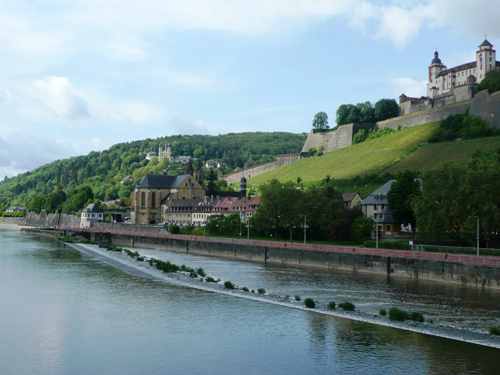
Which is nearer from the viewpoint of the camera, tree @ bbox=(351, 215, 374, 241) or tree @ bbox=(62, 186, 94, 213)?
tree @ bbox=(351, 215, 374, 241)

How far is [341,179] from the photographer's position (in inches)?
4616

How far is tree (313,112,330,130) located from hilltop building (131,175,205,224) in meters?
41.0

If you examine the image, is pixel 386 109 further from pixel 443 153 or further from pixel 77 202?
pixel 77 202

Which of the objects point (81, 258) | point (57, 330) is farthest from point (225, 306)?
point (81, 258)

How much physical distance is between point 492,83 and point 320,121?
59678mm

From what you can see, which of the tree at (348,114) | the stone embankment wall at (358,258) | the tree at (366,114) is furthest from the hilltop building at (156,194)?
the stone embankment wall at (358,258)

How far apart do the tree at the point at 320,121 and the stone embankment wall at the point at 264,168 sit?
13.3 metres

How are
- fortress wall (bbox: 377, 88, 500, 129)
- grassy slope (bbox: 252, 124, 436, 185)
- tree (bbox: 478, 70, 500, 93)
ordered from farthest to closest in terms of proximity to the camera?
grassy slope (bbox: 252, 124, 436, 185) → tree (bbox: 478, 70, 500, 93) → fortress wall (bbox: 377, 88, 500, 129)

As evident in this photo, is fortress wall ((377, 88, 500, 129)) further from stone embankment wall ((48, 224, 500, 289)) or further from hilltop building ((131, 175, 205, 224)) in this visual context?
stone embankment wall ((48, 224, 500, 289))

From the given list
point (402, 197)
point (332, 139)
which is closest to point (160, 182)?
point (332, 139)

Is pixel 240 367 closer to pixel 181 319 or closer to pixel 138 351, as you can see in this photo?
pixel 138 351

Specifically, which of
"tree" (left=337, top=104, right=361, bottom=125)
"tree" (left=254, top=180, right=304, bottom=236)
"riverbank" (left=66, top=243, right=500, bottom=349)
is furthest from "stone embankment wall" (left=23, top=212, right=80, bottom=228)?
"riverbank" (left=66, top=243, right=500, bottom=349)

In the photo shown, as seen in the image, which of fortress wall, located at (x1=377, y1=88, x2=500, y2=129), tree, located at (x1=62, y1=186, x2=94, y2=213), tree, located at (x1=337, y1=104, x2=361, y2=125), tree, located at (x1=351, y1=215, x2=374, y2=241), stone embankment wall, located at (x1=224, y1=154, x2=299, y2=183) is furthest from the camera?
tree, located at (x1=62, y1=186, x2=94, y2=213)

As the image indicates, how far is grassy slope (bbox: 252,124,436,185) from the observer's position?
390 ft
